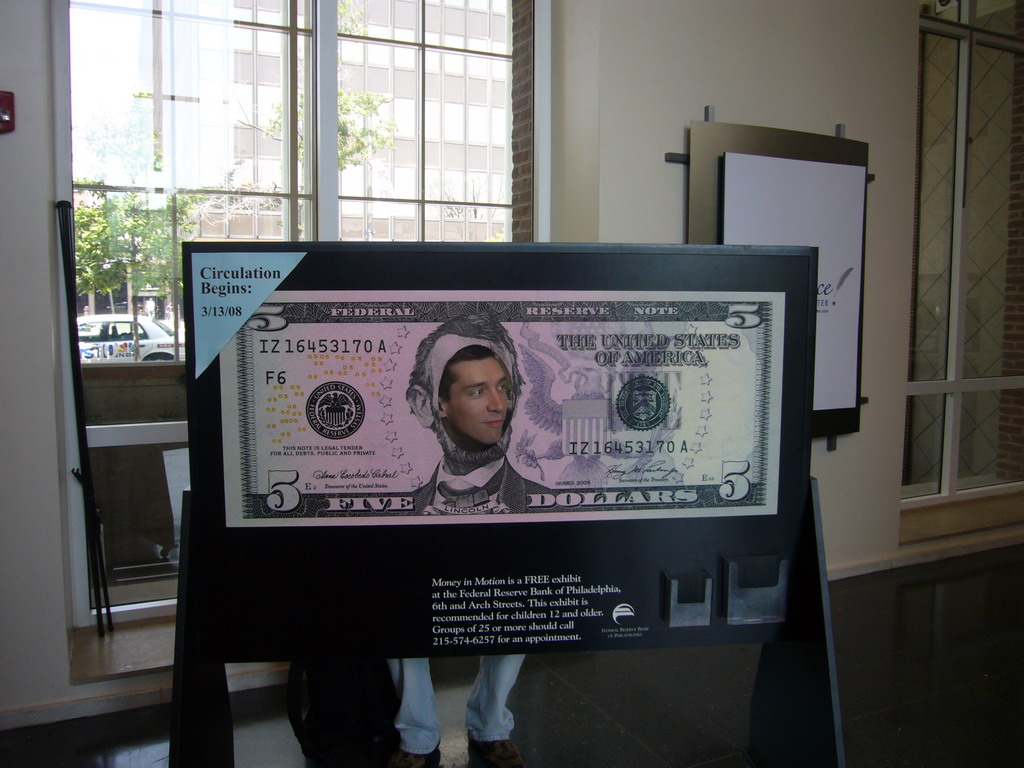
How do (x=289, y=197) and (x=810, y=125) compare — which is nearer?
(x=289, y=197)

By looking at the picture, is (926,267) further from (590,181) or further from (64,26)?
(64,26)

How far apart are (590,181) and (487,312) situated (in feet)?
6.35

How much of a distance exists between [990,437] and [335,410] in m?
5.41

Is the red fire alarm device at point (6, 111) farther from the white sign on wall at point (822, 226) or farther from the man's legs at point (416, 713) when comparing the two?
the white sign on wall at point (822, 226)

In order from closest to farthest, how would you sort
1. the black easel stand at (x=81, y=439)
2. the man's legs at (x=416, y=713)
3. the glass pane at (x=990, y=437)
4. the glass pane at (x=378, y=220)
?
the man's legs at (x=416, y=713)
the black easel stand at (x=81, y=439)
the glass pane at (x=378, y=220)
the glass pane at (x=990, y=437)

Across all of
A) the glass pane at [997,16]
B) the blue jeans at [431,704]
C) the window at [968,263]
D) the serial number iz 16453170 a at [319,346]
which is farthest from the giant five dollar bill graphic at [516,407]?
the glass pane at [997,16]

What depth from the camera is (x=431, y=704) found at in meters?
2.33

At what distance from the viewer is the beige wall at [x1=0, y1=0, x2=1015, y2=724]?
8.18ft

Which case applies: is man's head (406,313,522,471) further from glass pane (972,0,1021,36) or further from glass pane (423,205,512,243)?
glass pane (972,0,1021,36)

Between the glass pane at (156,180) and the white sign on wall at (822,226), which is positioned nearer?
the glass pane at (156,180)

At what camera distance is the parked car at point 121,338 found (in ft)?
9.04

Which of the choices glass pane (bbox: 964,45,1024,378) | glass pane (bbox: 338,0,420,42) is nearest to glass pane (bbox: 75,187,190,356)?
glass pane (bbox: 338,0,420,42)

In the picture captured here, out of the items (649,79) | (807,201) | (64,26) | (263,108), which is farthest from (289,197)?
(807,201)

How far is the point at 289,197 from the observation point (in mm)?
3029
